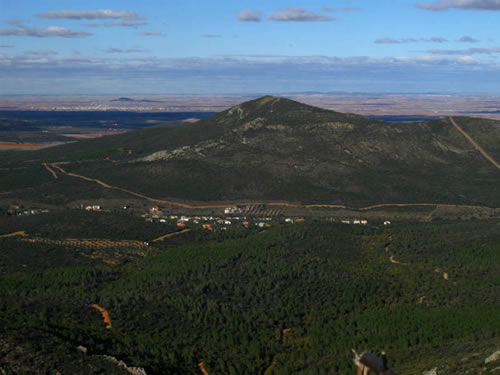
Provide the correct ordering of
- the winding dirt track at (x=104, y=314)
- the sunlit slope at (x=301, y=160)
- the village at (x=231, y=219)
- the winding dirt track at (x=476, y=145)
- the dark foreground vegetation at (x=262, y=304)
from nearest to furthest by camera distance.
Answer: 1. the dark foreground vegetation at (x=262, y=304)
2. the winding dirt track at (x=104, y=314)
3. the village at (x=231, y=219)
4. the sunlit slope at (x=301, y=160)
5. the winding dirt track at (x=476, y=145)

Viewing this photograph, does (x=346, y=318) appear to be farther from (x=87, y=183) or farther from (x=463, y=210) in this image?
(x=87, y=183)

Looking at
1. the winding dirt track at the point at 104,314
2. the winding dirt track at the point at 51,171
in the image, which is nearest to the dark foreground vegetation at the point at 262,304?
the winding dirt track at the point at 104,314

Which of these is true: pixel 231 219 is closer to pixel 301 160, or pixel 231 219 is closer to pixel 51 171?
pixel 301 160

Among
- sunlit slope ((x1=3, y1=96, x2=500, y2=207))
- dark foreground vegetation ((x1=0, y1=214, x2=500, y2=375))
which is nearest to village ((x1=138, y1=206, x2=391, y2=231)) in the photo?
sunlit slope ((x1=3, y1=96, x2=500, y2=207))

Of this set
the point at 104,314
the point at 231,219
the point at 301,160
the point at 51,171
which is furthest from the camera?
the point at 51,171

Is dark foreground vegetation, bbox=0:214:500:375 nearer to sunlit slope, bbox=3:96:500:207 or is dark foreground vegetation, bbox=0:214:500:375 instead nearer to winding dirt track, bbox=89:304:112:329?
winding dirt track, bbox=89:304:112:329

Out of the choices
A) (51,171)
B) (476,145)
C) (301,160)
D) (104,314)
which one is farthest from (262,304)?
(476,145)

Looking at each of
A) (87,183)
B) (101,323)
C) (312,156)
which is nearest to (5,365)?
(101,323)

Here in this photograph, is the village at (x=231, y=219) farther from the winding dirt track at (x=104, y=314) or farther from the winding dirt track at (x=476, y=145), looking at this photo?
the winding dirt track at (x=476, y=145)
